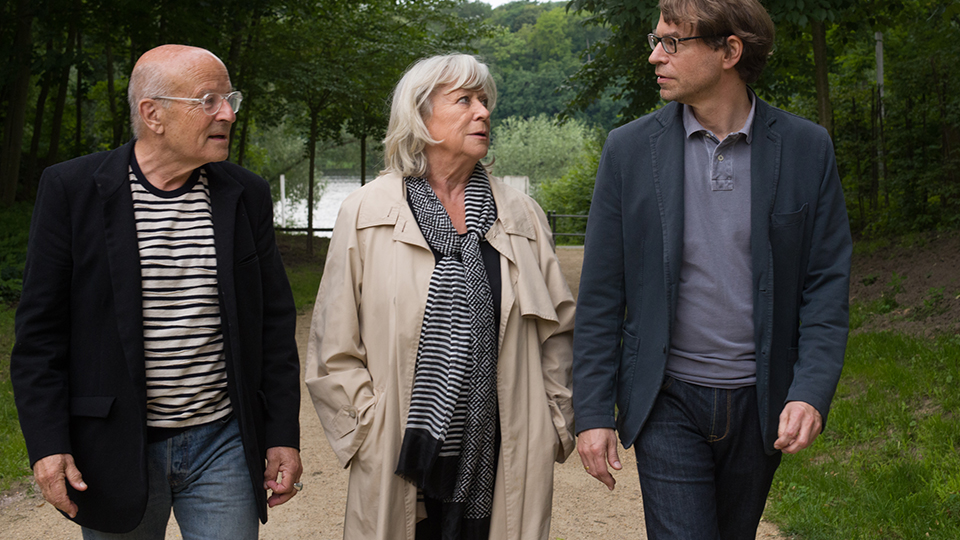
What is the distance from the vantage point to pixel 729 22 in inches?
105

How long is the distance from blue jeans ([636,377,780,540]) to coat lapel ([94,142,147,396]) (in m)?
1.47

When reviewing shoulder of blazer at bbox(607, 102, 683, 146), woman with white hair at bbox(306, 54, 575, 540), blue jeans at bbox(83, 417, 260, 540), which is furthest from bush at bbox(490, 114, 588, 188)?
blue jeans at bbox(83, 417, 260, 540)

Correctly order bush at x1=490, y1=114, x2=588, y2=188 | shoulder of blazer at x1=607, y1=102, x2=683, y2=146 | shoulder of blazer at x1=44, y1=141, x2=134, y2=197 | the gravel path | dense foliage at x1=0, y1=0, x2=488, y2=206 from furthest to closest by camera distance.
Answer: bush at x1=490, y1=114, x2=588, y2=188
dense foliage at x1=0, y1=0, x2=488, y2=206
the gravel path
shoulder of blazer at x1=607, y1=102, x2=683, y2=146
shoulder of blazer at x1=44, y1=141, x2=134, y2=197

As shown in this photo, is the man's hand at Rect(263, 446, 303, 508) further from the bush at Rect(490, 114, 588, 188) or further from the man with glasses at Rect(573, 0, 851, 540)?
the bush at Rect(490, 114, 588, 188)

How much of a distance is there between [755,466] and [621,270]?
0.70 meters

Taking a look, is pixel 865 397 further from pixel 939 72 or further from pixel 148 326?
pixel 939 72

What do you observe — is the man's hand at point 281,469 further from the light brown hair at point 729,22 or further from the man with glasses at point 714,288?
the light brown hair at point 729,22

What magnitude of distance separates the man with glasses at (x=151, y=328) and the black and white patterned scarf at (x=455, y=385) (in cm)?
50

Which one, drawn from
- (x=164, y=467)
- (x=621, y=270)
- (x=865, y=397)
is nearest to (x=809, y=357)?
(x=621, y=270)

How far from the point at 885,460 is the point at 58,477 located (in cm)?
438

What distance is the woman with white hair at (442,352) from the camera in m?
2.90

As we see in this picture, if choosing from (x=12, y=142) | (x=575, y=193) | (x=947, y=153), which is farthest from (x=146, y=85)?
(x=575, y=193)

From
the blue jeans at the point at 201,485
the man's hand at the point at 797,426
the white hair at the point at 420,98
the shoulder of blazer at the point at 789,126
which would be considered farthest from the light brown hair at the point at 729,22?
the blue jeans at the point at 201,485

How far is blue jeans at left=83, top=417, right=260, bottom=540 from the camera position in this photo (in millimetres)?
2584
